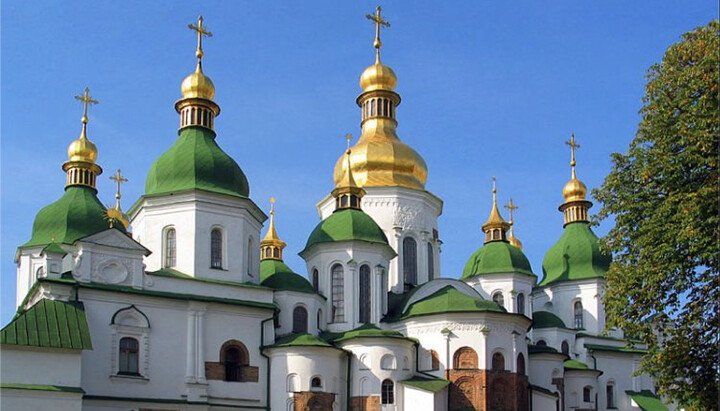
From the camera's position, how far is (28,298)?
102 ft

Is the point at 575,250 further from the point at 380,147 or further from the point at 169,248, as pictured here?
the point at 169,248

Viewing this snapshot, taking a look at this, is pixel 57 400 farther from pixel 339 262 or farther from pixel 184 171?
pixel 339 262

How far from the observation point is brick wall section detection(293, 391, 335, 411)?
102ft

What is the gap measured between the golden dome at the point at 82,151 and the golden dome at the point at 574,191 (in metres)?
23.5

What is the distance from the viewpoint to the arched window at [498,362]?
33031 millimetres

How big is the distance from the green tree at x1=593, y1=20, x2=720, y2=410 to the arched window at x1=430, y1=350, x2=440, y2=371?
11.7 m

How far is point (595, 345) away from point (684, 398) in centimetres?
2255

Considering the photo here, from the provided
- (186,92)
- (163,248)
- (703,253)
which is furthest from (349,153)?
(703,253)

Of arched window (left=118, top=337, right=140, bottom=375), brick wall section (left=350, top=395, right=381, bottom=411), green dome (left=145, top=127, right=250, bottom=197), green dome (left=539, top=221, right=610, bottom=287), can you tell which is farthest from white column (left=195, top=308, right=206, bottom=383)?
green dome (left=539, top=221, right=610, bottom=287)

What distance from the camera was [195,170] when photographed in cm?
3319

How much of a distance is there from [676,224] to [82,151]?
28089 mm

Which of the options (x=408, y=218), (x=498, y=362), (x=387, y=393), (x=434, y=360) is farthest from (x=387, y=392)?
(x=408, y=218)

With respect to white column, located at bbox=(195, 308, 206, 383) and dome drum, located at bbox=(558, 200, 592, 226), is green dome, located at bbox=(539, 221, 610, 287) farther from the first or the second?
white column, located at bbox=(195, 308, 206, 383)

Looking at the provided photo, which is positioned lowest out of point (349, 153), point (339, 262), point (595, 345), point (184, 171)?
point (595, 345)
